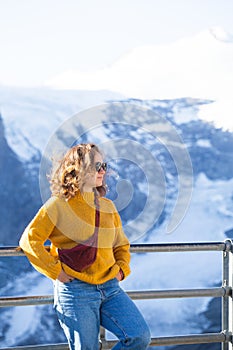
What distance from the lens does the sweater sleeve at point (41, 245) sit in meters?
2.15

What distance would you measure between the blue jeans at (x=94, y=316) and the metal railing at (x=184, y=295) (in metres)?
0.27

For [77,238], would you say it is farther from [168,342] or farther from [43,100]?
[43,100]

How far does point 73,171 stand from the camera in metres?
2.25

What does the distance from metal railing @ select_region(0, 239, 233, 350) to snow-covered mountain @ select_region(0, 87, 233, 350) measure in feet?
22.1

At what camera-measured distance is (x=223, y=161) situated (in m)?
20.5

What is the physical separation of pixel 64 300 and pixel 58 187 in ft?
1.21

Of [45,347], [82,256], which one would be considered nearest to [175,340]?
[45,347]

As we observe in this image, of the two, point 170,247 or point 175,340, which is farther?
point 175,340

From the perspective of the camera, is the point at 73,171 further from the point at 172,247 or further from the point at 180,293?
the point at 180,293

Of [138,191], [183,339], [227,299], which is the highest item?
[227,299]

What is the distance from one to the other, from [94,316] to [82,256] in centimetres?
20

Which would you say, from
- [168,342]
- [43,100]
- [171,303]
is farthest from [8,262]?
[168,342]

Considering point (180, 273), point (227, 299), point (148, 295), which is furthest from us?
point (180, 273)

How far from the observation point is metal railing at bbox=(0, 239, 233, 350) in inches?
96.9
